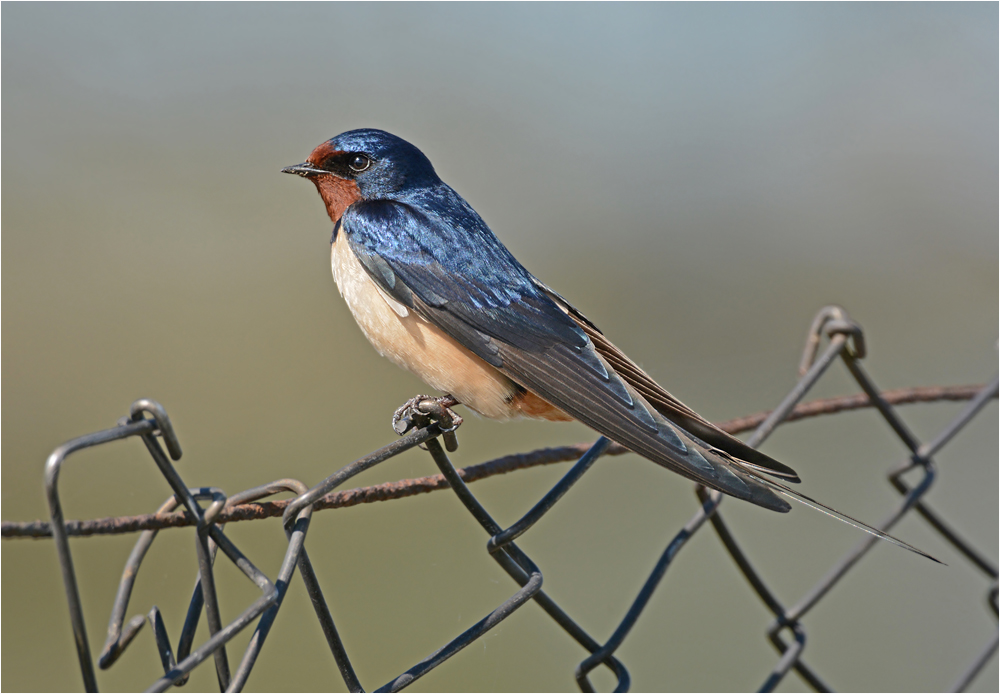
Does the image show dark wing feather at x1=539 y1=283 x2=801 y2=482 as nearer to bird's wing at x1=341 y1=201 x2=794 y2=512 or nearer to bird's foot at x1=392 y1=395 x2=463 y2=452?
bird's wing at x1=341 y1=201 x2=794 y2=512

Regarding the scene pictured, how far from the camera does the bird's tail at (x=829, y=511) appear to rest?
82 cm

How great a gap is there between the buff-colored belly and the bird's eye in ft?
0.52

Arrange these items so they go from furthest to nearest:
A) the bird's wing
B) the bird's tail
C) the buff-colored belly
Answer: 1. the buff-colored belly
2. the bird's wing
3. the bird's tail

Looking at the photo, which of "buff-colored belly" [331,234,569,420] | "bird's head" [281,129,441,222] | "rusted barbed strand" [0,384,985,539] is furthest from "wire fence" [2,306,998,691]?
"bird's head" [281,129,441,222]

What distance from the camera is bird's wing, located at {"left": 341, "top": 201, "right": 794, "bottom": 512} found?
3.58ft

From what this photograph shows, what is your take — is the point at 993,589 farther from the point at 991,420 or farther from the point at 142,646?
the point at 991,420

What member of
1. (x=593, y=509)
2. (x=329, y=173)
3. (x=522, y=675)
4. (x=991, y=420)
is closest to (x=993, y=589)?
(x=522, y=675)

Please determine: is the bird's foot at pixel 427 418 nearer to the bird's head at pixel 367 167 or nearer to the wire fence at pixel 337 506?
the wire fence at pixel 337 506

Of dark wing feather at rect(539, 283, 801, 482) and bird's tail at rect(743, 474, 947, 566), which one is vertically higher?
dark wing feather at rect(539, 283, 801, 482)

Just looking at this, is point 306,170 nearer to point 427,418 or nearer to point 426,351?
point 426,351

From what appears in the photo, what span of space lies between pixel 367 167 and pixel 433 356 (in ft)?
1.13

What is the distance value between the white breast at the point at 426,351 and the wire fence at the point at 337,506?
165mm

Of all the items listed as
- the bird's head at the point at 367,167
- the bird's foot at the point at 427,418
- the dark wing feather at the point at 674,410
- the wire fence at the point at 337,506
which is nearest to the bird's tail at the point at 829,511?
the dark wing feather at the point at 674,410

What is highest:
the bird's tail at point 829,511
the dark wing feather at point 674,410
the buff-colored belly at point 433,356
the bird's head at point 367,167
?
the bird's head at point 367,167
